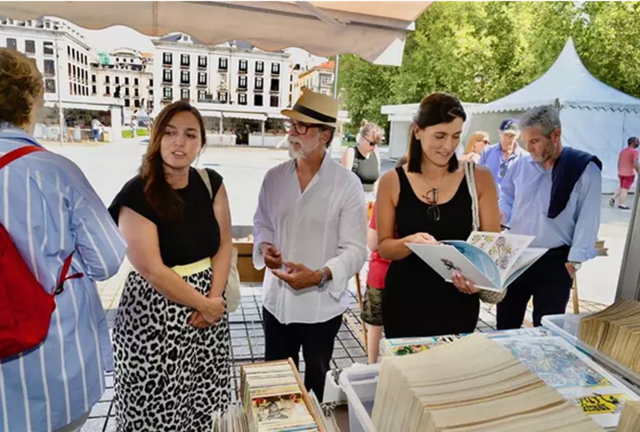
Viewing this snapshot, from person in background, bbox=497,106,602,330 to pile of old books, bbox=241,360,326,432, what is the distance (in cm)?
188

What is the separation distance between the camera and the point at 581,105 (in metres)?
11.7

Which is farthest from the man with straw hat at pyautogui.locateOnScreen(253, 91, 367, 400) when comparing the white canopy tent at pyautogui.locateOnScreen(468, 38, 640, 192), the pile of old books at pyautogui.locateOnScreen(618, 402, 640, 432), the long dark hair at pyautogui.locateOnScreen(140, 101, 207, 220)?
the white canopy tent at pyautogui.locateOnScreen(468, 38, 640, 192)

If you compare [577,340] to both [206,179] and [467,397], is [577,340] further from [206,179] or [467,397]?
[206,179]

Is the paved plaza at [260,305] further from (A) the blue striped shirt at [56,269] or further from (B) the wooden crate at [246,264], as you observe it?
(A) the blue striped shirt at [56,269]

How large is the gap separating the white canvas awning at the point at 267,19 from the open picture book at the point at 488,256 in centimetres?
133

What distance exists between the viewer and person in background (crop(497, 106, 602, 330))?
237 centimetres

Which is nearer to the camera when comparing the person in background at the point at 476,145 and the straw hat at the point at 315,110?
the straw hat at the point at 315,110

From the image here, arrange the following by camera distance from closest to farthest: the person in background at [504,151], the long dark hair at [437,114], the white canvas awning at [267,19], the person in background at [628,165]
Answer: the long dark hair at [437,114]
the white canvas awning at [267,19]
the person in background at [504,151]
the person in background at [628,165]

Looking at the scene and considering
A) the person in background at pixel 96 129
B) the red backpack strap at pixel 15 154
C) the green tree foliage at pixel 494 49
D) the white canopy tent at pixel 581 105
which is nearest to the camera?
the red backpack strap at pixel 15 154

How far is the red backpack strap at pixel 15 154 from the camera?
1171 mm

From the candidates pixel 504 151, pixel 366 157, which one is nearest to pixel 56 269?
pixel 504 151

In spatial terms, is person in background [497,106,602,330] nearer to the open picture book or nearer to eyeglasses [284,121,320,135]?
the open picture book

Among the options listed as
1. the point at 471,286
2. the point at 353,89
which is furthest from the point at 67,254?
the point at 353,89

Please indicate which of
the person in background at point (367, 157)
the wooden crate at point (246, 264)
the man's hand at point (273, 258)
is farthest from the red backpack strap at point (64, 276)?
the person in background at point (367, 157)
